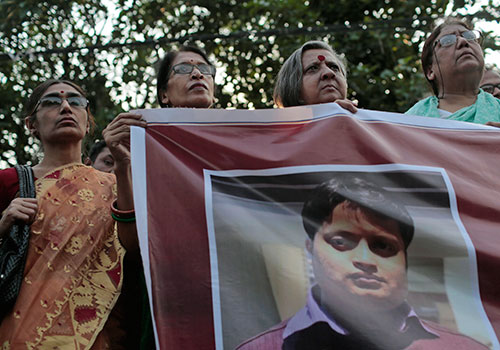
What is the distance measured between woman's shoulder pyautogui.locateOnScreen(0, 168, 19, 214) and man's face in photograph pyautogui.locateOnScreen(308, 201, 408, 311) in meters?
1.20

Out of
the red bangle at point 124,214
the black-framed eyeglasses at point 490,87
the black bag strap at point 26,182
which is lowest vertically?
the red bangle at point 124,214

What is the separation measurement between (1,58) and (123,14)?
2.32 m

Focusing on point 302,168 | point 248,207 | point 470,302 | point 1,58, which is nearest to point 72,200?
point 248,207

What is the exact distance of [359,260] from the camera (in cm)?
225

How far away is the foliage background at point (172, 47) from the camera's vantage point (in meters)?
7.24

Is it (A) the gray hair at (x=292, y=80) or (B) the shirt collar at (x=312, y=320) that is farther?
(A) the gray hair at (x=292, y=80)

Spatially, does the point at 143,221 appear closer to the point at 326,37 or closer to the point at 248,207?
the point at 248,207

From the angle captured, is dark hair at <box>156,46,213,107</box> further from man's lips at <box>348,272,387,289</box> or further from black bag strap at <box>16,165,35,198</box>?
man's lips at <box>348,272,387,289</box>

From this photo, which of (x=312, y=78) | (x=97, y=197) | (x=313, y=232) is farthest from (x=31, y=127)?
(x=313, y=232)

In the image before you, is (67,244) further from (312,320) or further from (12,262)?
(312,320)

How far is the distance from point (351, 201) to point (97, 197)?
1002 millimetres

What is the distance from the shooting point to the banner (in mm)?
2123

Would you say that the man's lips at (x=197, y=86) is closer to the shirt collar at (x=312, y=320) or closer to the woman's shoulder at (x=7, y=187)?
the woman's shoulder at (x=7, y=187)

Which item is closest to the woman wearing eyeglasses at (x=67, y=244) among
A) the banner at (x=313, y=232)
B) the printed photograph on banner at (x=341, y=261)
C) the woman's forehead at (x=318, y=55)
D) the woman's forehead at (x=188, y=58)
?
the banner at (x=313, y=232)
